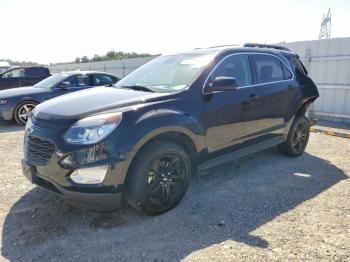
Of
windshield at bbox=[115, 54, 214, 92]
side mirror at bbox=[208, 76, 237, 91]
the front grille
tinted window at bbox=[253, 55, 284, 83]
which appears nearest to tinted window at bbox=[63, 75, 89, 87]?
windshield at bbox=[115, 54, 214, 92]

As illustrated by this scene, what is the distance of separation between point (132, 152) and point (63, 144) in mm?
645

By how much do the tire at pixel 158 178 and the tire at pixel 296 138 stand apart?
2515 millimetres

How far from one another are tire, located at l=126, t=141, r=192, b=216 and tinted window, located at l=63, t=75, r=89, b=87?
6518mm

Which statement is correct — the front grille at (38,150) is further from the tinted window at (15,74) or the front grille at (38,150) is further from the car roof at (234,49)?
the tinted window at (15,74)

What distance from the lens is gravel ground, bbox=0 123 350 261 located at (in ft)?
9.51

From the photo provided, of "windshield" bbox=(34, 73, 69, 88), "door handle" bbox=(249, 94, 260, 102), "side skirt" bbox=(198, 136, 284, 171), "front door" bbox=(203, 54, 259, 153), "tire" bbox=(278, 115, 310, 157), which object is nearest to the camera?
"front door" bbox=(203, 54, 259, 153)

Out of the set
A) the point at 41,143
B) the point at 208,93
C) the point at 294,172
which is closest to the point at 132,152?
the point at 41,143

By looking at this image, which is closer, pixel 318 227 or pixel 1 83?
pixel 318 227

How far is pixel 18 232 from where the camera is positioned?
3221mm

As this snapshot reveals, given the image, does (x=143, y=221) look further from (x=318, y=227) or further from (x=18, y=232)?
(x=318, y=227)

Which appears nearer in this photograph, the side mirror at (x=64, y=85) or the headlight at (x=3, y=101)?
the headlight at (x=3, y=101)

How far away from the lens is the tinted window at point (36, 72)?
12328 millimetres

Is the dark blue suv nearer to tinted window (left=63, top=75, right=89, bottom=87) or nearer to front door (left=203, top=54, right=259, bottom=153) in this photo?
front door (left=203, top=54, right=259, bottom=153)

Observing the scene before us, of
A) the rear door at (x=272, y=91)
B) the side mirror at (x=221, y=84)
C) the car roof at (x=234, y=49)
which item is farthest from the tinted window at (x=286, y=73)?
the side mirror at (x=221, y=84)
